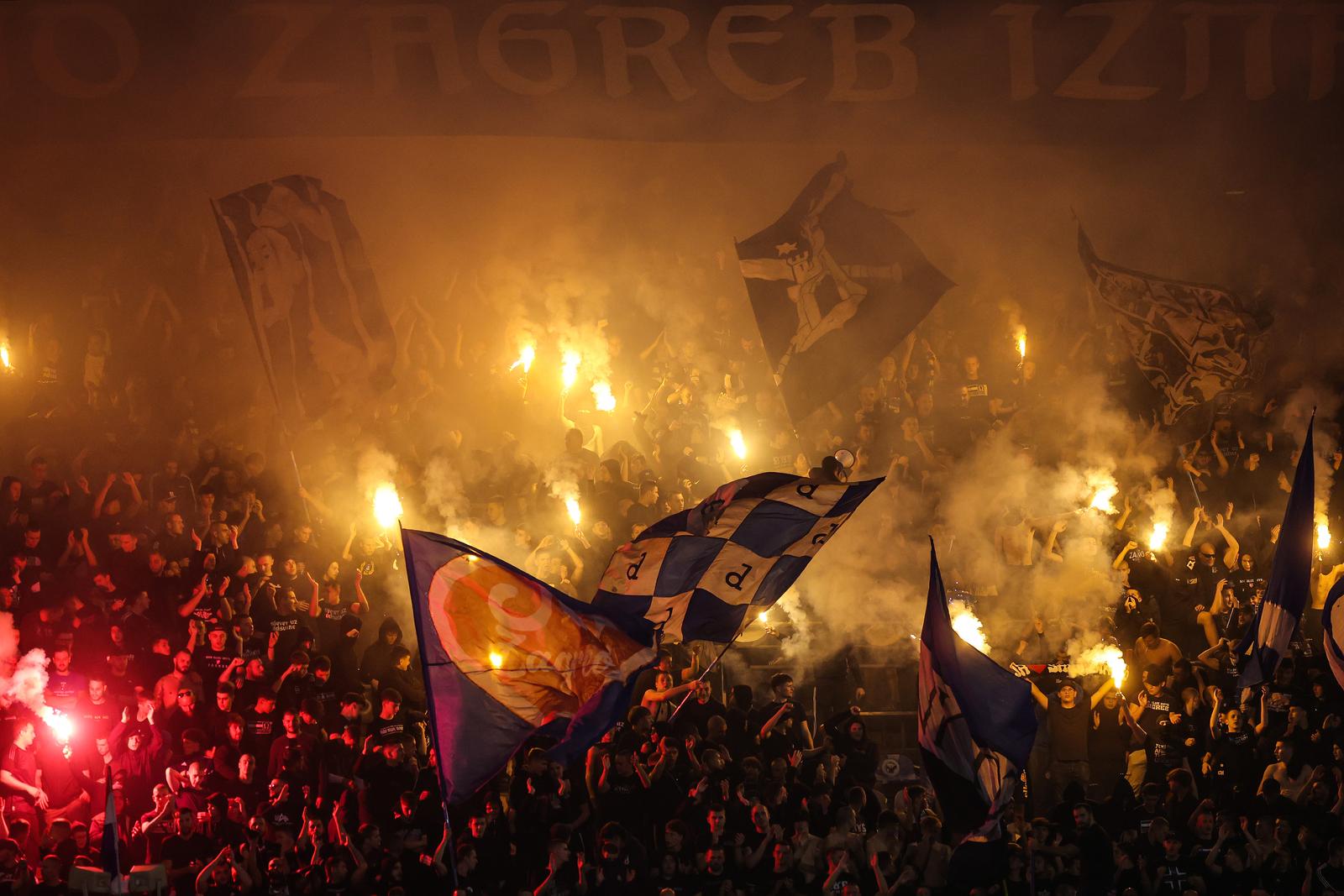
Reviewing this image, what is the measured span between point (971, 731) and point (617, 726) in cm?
273

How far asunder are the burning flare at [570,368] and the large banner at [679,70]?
2367mm

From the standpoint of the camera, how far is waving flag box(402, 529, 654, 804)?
555 cm

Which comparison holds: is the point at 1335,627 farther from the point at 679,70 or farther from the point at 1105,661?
the point at 679,70

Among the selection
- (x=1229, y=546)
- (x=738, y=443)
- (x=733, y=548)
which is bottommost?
(x=1229, y=546)

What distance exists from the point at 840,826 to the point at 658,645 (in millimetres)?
2024

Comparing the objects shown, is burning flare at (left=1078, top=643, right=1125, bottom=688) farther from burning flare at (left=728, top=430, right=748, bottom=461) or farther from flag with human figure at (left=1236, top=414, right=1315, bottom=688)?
burning flare at (left=728, top=430, right=748, bottom=461)

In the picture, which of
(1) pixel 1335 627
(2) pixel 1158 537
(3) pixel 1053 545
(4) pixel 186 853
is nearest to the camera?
(1) pixel 1335 627

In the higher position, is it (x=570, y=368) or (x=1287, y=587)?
(x=570, y=368)

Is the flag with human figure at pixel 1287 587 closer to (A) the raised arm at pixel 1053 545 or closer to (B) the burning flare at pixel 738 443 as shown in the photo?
(A) the raised arm at pixel 1053 545

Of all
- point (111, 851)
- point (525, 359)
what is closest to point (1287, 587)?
point (111, 851)

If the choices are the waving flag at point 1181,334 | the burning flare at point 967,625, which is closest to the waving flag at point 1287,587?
the burning flare at point 967,625

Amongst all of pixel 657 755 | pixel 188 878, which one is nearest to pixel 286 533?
pixel 188 878

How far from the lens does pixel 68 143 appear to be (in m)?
13.7

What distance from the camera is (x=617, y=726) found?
26.9 ft
